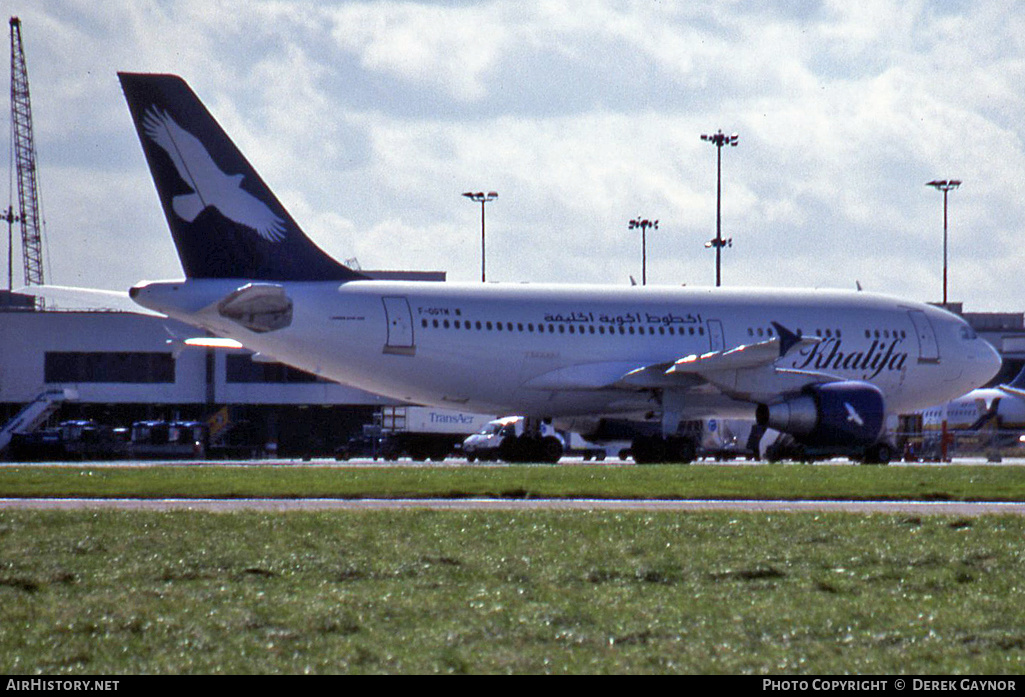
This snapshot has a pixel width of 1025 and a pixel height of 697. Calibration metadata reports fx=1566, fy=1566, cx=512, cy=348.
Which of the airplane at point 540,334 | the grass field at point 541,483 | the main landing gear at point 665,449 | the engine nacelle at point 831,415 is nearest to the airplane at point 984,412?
the airplane at point 540,334

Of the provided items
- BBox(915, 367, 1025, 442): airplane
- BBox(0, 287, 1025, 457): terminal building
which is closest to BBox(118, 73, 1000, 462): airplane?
BBox(915, 367, 1025, 442): airplane

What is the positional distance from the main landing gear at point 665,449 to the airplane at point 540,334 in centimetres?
4

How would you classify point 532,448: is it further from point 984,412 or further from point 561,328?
point 984,412

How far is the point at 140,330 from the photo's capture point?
73438 mm

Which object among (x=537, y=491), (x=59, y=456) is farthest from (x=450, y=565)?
(x=59, y=456)

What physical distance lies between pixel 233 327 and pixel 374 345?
3125 mm

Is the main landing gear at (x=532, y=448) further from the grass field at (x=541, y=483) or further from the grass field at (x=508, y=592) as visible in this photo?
the grass field at (x=508, y=592)

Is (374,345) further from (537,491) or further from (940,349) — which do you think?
(940,349)

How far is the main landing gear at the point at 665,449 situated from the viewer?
3644 cm

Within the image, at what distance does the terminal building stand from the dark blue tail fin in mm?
35823

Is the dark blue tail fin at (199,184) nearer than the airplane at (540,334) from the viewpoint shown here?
Yes

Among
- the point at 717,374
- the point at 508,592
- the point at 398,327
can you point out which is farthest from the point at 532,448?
the point at 508,592

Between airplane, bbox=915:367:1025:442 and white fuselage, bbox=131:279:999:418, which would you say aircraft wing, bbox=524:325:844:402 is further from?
airplane, bbox=915:367:1025:442

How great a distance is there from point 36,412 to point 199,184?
38709mm
